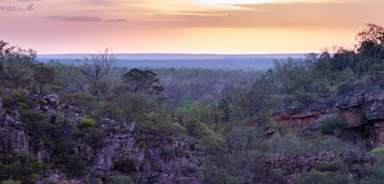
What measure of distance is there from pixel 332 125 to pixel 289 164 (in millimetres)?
14732

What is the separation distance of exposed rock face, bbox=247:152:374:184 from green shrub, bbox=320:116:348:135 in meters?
12.4

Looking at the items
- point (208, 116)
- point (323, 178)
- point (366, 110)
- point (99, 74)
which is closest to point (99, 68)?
point (99, 74)

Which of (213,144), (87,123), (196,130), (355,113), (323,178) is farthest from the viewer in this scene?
(355,113)

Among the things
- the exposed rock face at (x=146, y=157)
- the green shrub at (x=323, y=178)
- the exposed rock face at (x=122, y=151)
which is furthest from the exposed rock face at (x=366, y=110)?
the green shrub at (x=323, y=178)

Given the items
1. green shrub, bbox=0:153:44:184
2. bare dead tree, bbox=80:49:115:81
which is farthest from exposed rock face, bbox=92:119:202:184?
bare dead tree, bbox=80:49:115:81

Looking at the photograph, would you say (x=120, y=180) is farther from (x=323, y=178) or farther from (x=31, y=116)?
(x=323, y=178)

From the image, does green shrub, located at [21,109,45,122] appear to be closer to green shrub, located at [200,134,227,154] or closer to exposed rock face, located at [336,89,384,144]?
green shrub, located at [200,134,227,154]

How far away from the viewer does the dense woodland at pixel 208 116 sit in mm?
26125

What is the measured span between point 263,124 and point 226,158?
51.6 feet

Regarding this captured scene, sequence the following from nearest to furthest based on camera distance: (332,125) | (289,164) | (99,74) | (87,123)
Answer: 1. (289,164)
2. (87,123)
3. (332,125)
4. (99,74)

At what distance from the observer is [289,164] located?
92.7ft

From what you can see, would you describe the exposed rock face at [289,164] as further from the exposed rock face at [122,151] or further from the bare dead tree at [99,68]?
the bare dead tree at [99,68]

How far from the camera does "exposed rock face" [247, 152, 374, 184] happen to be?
26.2m

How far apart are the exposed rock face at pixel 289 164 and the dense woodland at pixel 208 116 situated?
294 mm
